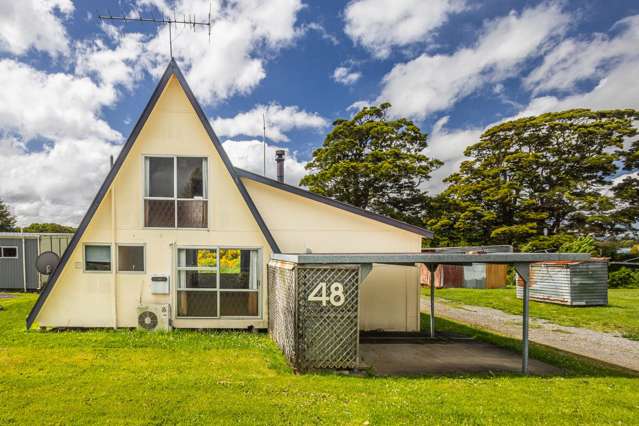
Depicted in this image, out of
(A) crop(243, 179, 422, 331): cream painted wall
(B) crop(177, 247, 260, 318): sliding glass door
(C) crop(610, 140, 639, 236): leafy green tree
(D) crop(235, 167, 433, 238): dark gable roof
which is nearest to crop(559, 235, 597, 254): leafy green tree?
(C) crop(610, 140, 639, 236): leafy green tree

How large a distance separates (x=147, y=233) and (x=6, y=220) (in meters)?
57.4

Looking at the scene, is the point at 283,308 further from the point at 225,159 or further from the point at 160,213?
the point at 160,213

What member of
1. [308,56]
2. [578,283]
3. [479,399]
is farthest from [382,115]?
[479,399]

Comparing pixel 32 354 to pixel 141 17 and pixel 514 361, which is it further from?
pixel 514 361

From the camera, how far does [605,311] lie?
43.8 feet

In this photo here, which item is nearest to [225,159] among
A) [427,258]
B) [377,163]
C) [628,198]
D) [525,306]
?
[427,258]

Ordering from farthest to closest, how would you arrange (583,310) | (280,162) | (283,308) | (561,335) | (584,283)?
(584,283), (583,310), (280,162), (561,335), (283,308)

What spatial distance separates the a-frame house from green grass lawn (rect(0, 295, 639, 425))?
1.65m

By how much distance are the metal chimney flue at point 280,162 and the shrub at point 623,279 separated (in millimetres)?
21534

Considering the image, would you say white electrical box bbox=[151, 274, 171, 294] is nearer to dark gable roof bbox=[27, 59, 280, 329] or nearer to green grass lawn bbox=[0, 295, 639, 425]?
green grass lawn bbox=[0, 295, 639, 425]

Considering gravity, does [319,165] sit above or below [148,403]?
above

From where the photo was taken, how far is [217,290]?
29.5ft

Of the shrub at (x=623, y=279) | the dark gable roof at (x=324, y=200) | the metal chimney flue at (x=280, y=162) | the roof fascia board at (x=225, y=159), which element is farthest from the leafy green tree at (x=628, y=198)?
the roof fascia board at (x=225, y=159)

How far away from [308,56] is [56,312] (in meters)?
12.8
